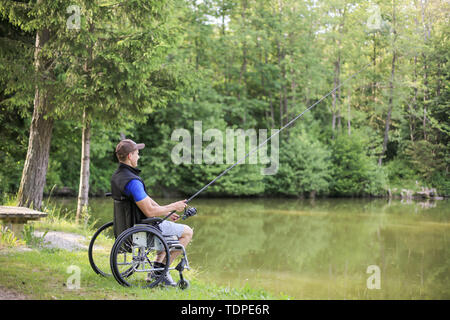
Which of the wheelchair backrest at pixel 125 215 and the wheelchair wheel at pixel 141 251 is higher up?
the wheelchair backrest at pixel 125 215

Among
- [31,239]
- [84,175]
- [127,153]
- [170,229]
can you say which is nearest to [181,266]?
[170,229]

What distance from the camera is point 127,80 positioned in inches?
315

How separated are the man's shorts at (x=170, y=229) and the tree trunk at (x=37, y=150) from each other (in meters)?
4.55

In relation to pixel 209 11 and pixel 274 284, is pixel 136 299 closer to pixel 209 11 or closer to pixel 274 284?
pixel 274 284

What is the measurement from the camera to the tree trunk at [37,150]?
8.37 meters

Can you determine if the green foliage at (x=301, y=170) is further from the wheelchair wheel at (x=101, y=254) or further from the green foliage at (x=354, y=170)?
the wheelchair wheel at (x=101, y=254)

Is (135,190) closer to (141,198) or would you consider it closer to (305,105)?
(141,198)

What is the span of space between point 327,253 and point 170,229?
235 inches

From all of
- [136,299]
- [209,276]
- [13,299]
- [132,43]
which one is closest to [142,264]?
[136,299]

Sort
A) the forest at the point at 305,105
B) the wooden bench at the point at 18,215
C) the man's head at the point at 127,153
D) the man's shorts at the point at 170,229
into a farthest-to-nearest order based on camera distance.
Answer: the forest at the point at 305,105 → the wooden bench at the point at 18,215 → the man's shorts at the point at 170,229 → the man's head at the point at 127,153

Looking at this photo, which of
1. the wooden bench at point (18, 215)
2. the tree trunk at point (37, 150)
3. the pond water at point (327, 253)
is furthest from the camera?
the tree trunk at point (37, 150)

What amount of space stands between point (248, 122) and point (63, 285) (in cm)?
2293

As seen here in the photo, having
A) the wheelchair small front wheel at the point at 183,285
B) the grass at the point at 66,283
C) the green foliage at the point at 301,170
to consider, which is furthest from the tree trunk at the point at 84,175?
the green foliage at the point at 301,170

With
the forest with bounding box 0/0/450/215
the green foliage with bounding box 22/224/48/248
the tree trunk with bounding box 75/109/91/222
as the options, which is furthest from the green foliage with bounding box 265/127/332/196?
the green foliage with bounding box 22/224/48/248
